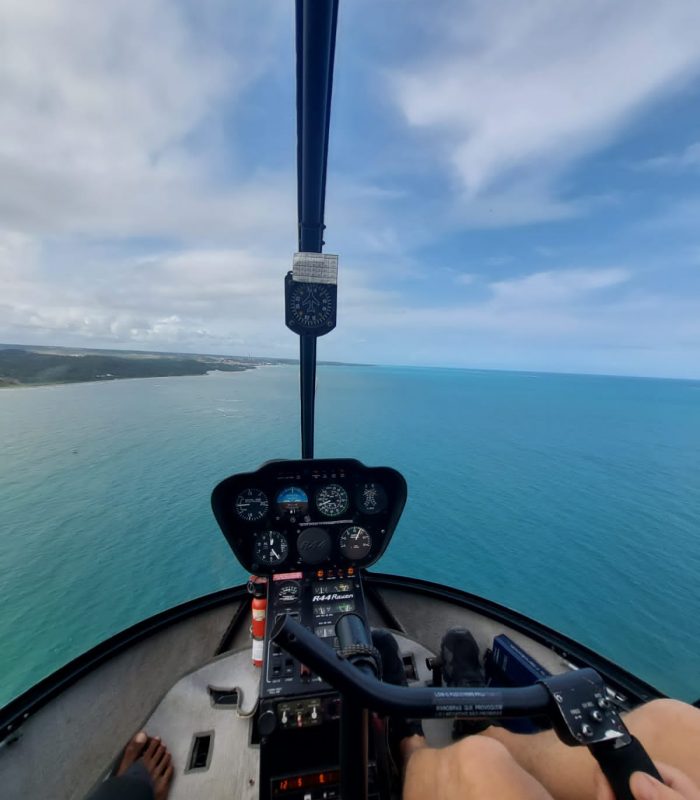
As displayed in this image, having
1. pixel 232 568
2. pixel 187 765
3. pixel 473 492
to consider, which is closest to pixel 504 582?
pixel 473 492

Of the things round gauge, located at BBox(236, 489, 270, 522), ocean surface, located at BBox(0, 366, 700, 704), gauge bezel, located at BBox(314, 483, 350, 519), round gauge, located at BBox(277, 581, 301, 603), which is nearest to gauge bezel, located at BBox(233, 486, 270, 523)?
round gauge, located at BBox(236, 489, 270, 522)

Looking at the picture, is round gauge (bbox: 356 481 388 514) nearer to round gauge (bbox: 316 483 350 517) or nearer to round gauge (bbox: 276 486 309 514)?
round gauge (bbox: 316 483 350 517)

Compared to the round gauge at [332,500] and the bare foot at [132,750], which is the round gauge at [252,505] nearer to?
the round gauge at [332,500]

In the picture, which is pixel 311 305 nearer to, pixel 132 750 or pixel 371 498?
pixel 371 498

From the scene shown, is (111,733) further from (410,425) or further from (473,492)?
(410,425)

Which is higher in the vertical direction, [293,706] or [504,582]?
[293,706]
